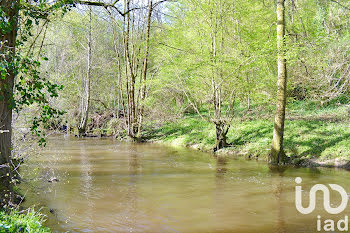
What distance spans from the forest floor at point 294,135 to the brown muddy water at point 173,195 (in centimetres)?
110

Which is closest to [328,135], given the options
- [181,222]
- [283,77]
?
[283,77]

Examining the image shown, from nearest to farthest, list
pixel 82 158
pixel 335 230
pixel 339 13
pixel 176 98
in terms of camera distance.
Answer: pixel 335 230 < pixel 82 158 < pixel 339 13 < pixel 176 98

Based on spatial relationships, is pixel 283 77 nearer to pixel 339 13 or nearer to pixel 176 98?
pixel 339 13

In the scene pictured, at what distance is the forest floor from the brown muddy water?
110 cm

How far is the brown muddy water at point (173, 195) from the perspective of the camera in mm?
5594

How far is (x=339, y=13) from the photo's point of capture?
18.8 metres

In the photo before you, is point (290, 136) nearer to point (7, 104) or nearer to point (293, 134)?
point (293, 134)

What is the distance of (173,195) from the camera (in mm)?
7387

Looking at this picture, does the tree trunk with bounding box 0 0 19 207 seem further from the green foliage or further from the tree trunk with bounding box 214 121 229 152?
the tree trunk with bounding box 214 121 229 152

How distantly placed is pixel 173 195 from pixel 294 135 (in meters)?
7.68

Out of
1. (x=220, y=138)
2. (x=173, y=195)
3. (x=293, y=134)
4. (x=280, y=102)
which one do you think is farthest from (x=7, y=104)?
(x=293, y=134)

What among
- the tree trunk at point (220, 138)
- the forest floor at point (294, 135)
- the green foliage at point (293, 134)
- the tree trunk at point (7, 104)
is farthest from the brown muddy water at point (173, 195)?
the tree trunk at point (220, 138)

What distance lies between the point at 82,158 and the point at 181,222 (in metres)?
8.03

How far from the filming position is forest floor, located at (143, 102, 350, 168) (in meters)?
11.2
